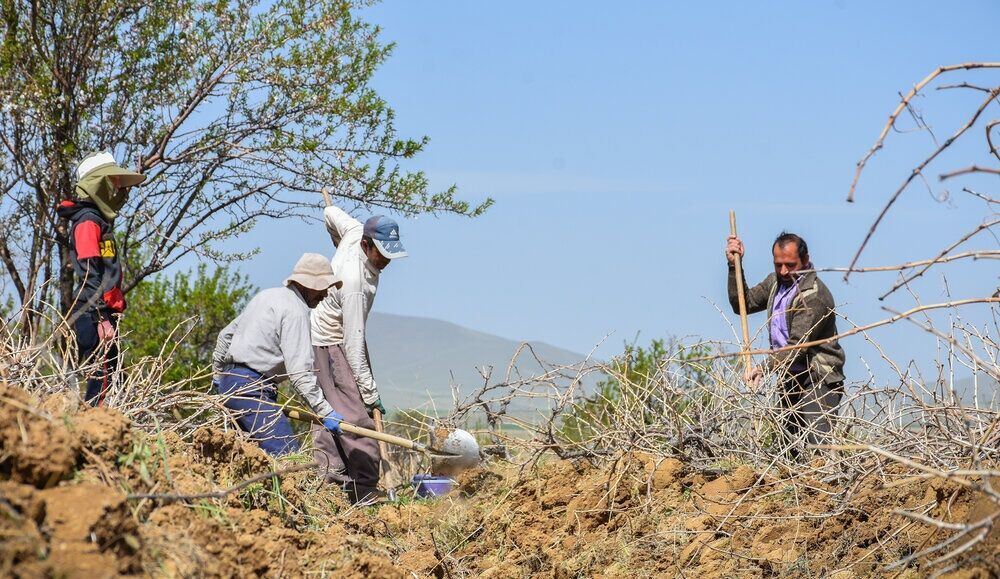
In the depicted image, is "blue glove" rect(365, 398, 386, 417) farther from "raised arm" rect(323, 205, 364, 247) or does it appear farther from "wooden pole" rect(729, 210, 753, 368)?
"wooden pole" rect(729, 210, 753, 368)

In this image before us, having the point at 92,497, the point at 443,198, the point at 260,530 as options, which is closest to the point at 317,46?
→ the point at 443,198

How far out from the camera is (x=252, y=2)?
1049cm

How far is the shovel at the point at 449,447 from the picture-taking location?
7488 mm

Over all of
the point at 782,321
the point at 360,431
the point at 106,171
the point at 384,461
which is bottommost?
the point at 384,461

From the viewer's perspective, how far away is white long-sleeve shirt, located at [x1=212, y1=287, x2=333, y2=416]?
7.11m

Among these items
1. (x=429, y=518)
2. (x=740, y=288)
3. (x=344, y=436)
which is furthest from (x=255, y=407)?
(x=740, y=288)

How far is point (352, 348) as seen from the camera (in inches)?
315

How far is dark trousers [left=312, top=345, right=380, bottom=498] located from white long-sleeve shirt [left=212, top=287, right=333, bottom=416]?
0.76 metres

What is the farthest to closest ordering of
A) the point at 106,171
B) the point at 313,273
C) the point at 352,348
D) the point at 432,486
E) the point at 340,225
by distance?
the point at 340,225
the point at 432,486
the point at 352,348
the point at 106,171
the point at 313,273

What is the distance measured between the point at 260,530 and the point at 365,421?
3.72 meters

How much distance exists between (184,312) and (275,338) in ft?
18.6

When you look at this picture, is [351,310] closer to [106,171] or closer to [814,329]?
[106,171]

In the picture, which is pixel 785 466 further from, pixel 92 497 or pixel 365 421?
pixel 92 497

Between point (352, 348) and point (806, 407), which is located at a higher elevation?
point (352, 348)
